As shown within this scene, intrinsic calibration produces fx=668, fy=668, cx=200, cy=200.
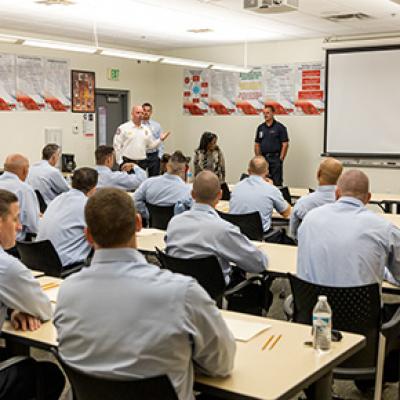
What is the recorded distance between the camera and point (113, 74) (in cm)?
1180

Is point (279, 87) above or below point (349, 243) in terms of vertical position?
above

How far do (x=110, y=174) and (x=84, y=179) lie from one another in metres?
2.43

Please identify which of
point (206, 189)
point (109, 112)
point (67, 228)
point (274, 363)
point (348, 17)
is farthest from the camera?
point (109, 112)

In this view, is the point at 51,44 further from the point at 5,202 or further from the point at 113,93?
the point at 113,93

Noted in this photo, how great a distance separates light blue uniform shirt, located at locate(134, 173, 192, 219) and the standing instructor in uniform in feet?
15.6

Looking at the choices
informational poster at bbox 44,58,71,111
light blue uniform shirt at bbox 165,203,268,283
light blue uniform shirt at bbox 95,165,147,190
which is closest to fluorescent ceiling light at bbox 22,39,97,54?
light blue uniform shirt at bbox 95,165,147,190

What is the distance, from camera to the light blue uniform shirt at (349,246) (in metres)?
3.30

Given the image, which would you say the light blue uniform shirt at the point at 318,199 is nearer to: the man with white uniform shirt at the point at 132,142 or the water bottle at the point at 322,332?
the water bottle at the point at 322,332

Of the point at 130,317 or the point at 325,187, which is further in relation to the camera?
the point at 325,187

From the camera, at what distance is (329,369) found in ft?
7.64

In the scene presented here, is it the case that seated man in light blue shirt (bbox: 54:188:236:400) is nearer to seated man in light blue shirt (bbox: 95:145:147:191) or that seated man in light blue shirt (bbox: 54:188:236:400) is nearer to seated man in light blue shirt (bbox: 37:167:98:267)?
seated man in light blue shirt (bbox: 37:167:98:267)

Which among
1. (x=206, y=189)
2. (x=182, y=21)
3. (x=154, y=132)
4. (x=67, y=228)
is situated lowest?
(x=67, y=228)

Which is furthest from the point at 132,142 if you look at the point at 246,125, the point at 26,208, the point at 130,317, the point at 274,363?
the point at 130,317

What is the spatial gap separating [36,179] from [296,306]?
4.56 metres
